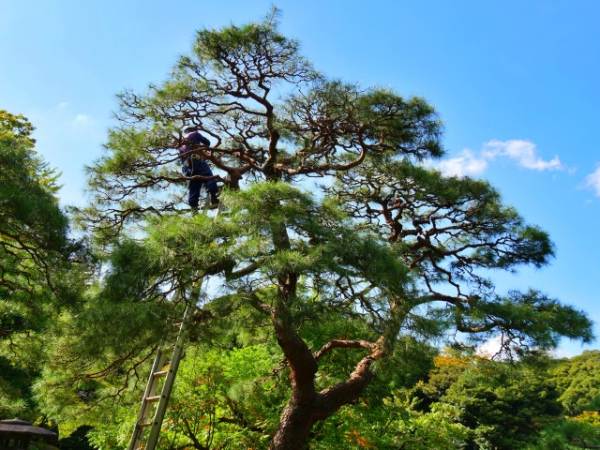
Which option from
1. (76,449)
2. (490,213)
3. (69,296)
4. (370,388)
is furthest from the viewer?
(76,449)

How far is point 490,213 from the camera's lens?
14.6 feet

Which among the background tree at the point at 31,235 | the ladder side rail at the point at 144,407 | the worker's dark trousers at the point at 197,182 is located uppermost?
the worker's dark trousers at the point at 197,182

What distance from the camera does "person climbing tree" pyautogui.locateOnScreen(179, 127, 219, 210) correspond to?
4.10 meters

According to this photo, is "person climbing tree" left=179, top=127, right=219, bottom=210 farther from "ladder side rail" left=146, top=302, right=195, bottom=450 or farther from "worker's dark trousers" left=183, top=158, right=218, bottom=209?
"ladder side rail" left=146, top=302, right=195, bottom=450

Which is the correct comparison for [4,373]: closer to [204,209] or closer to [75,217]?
[75,217]

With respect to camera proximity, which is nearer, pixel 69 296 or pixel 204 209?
pixel 69 296

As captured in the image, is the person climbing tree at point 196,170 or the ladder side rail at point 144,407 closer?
the ladder side rail at point 144,407

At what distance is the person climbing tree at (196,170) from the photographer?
4.10 meters

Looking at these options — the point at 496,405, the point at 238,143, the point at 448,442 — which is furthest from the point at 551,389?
the point at 238,143

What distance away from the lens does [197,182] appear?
14.0 feet

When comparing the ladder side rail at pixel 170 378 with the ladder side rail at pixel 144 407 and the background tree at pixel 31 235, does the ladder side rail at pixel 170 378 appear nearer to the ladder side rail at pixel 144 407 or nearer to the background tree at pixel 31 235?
the ladder side rail at pixel 144 407

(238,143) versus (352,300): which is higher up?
(238,143)

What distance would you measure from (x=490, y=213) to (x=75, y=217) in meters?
3.33

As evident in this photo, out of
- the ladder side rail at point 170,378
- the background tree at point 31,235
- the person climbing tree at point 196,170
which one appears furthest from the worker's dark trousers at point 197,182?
the ladder side rail at point 170,378
